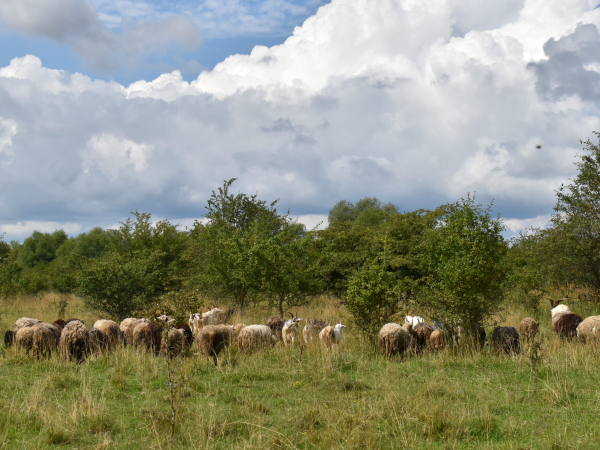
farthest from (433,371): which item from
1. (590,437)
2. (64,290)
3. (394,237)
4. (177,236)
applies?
(64,290)

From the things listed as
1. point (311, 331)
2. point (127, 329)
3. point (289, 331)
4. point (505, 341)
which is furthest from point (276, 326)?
point (505, 341)

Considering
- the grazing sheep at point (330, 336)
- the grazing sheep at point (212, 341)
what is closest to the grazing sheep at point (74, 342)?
the grazing sheep at point (212, 341)

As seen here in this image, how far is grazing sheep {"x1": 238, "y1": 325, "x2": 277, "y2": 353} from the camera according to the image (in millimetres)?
12641

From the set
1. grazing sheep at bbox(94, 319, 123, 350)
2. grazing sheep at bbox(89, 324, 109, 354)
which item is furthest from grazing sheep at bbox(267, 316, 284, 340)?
grazing sheep at bbox(89, 324, 109, 354)

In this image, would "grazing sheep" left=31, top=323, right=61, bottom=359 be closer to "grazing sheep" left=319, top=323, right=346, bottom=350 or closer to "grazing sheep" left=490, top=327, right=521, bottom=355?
"grazing sheep" left=319, top=323, right=346, bottom=350

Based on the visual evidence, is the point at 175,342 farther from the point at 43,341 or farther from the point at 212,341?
the point at 43,341

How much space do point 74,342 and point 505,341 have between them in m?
11.2

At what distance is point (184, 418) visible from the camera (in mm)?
7789

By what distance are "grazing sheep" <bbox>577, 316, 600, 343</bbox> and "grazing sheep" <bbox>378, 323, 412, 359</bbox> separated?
5.30m

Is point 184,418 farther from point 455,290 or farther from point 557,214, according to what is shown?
point 557,214

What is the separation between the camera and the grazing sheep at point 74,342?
1196 centimetres

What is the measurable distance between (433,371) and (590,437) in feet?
13.1

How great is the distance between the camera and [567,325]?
1485 cm

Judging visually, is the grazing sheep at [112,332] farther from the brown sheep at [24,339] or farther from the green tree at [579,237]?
the green tree at [579,237]
